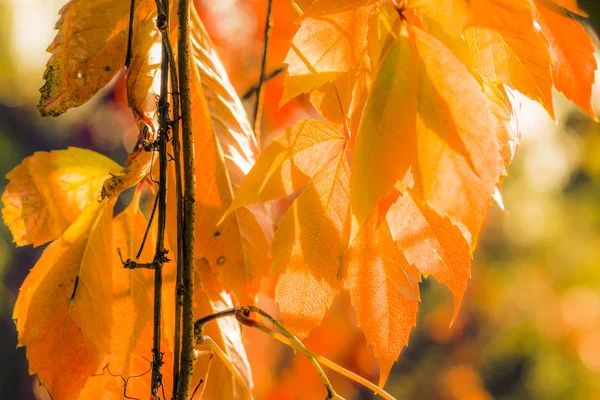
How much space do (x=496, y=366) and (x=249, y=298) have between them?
18.7 ft

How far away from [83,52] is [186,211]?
0.59ft

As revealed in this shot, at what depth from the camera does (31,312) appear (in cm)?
50

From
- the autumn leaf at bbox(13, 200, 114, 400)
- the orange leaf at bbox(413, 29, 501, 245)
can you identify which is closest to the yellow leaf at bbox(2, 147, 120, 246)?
the autumn leaf at bbox(13, 200, 114, 400)

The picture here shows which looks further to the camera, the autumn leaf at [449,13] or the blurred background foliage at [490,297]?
the blurred background foliage at [490,297]

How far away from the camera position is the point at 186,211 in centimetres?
43

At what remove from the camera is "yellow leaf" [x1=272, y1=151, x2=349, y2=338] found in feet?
1.60

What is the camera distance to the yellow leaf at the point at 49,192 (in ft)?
1.77

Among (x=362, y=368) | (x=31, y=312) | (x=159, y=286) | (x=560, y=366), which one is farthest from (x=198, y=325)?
(x=560, y=366)

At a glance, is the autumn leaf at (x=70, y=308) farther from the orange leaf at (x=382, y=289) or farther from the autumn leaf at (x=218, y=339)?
the orange leaf at (x=382, y=289)

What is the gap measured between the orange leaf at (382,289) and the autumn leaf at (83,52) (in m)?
0.25

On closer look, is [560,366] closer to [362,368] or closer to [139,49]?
[362,368]

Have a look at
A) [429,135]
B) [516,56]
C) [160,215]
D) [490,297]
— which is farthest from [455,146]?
[490,297]

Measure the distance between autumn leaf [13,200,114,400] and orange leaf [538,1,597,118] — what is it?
0.38 m

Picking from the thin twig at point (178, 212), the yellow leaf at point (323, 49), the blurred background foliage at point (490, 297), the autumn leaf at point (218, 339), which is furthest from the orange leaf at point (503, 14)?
the blurred background foliage at point (490, 297)
